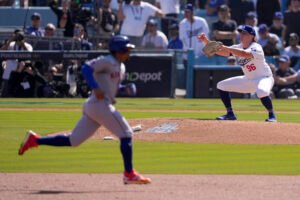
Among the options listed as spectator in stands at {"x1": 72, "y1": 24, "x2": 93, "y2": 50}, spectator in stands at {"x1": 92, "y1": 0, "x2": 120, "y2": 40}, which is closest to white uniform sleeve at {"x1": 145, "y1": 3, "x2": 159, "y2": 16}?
spectator in stands at {"x1": 92, "y1": 0, "x2": 120, "y2": 40}

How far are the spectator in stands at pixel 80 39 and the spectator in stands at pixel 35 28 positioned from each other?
0.91m

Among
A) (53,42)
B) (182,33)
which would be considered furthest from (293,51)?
(53,42)

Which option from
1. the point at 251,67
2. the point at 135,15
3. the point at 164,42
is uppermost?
the point at 251,67

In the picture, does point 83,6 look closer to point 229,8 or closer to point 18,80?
point 18,80

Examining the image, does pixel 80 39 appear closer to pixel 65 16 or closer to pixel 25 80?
pixel 65 16

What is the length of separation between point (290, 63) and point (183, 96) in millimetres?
2969

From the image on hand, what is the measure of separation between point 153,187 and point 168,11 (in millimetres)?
17292

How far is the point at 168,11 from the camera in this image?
87.2 feet

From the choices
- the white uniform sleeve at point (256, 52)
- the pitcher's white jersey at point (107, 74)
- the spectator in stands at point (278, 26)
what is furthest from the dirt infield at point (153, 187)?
the spectator in stands at point (278, 26)

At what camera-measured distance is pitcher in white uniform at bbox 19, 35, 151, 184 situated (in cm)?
962

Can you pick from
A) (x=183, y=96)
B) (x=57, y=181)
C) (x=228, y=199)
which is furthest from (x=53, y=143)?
(x=183, y=96)

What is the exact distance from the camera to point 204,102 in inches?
910

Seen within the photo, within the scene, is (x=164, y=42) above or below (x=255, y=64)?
below

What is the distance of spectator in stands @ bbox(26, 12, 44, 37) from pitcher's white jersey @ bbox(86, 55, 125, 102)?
586 inches
